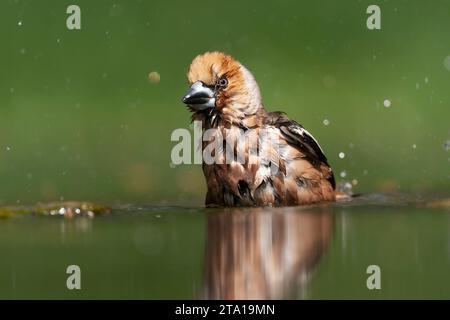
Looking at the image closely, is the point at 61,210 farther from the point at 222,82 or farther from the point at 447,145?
the point at 447,145

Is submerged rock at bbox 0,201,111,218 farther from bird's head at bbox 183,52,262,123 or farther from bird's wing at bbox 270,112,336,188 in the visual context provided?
bird's wing at bbox 270,112,336,188

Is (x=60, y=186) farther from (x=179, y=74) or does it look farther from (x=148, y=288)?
(x=148, y=288)

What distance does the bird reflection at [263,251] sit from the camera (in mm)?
5160

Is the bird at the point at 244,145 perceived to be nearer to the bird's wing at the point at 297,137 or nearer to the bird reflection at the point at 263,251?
the bird's wing at the point at 297,137

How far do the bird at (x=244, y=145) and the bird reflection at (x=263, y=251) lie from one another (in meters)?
0.33

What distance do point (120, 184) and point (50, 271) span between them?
517 cm

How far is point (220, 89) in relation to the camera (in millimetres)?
8586

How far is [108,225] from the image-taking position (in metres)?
7.59

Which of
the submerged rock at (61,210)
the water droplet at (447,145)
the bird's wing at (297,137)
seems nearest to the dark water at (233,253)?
the submerged rock at (61,210)

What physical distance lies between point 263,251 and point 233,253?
191mm

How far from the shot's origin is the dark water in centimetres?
516

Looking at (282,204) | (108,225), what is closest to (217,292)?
(108,225)

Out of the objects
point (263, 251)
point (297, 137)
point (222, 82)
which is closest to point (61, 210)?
point (222, 82)

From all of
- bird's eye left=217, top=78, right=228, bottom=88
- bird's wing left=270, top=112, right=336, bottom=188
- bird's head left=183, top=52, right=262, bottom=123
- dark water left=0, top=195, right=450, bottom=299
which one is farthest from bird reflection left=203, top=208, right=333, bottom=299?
bird's eye left=217, top=78, right=228, bottom=88
